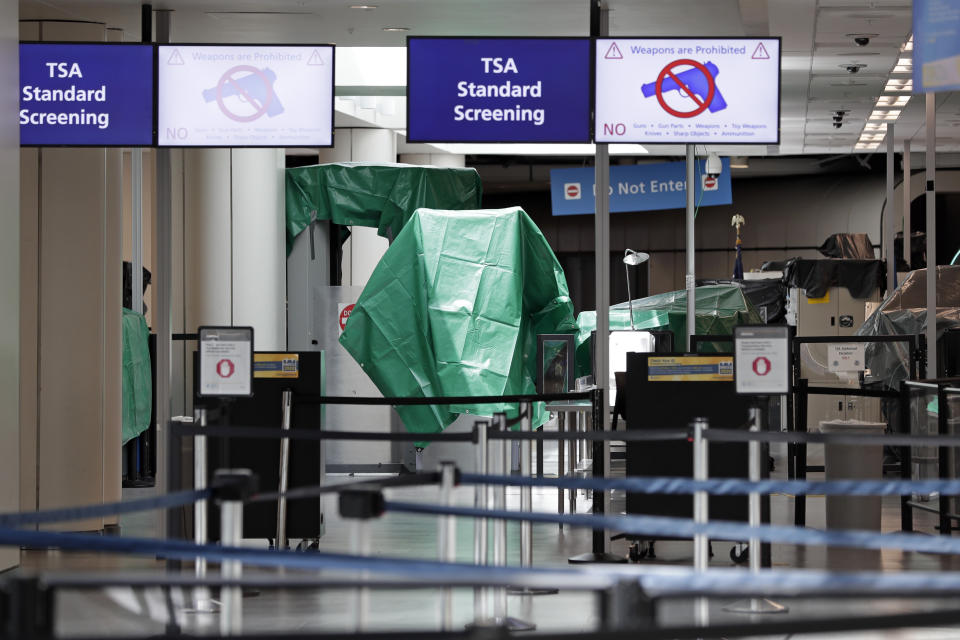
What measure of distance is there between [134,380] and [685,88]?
628cm

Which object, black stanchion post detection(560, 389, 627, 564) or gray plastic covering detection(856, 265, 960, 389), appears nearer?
black stanchion post detection(560, 389, 627, 564)

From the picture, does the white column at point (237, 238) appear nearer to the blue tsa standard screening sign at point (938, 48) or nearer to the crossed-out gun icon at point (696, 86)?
the crossed-out gun icon at point (696, 86)

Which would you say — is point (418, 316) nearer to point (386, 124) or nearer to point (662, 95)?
point (662, 95)

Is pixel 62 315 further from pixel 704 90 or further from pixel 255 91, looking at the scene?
pixel 704 90

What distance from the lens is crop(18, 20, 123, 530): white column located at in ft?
29.1

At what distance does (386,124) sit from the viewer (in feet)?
55.2

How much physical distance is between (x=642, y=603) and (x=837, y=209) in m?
26.9

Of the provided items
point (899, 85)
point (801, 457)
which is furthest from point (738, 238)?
point (801, 457)

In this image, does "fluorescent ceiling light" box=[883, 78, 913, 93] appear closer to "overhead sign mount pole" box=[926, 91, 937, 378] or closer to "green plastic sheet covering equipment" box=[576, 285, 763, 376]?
"green plastic sheet covering equipment" box=[576, 285, 763, 376]

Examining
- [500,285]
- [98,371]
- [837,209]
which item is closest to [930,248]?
[500,285]

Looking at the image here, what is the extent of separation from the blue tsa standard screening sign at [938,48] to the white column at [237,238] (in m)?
6.51

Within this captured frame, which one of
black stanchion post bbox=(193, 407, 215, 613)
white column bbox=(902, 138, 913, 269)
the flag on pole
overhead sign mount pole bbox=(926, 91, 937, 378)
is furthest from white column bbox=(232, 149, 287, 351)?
the flag on pole

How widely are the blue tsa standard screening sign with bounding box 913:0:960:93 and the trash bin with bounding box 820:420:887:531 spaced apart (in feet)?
8.21

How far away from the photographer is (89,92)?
24.8 feet
